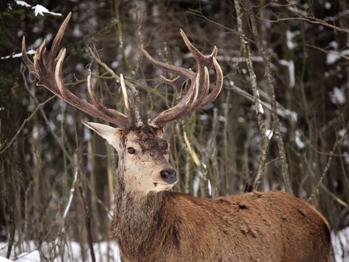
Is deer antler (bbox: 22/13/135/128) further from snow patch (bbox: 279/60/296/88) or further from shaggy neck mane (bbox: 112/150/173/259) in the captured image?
snow patch (bbox: 279/60/296/88)

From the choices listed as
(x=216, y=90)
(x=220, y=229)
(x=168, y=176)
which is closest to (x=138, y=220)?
(x=168, y=176)

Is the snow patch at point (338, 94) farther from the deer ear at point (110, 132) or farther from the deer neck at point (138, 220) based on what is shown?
the deer neck at point (138, 220)

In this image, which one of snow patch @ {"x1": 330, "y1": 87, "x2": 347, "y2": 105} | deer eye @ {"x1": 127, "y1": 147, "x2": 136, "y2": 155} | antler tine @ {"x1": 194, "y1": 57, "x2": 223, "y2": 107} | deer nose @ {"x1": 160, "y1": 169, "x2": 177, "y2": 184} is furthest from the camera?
snow patch @ {"x1": 330, "y1": 87, "x2": 347, "y2": 105}

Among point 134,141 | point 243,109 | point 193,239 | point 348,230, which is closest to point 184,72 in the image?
point 134,141

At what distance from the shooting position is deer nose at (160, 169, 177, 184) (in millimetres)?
5379

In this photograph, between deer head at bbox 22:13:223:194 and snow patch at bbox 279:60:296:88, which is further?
snow patch at bbox 279:60:296:88

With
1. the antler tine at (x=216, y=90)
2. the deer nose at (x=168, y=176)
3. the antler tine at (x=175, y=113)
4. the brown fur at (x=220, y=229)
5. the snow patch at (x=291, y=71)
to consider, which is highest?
the snow patch at (x=291, y=71)

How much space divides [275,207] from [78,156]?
2573 mm

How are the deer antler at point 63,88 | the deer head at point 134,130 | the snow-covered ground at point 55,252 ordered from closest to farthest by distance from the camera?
the deer head at point 134,130, the deer antler at point 63,88, the snow-covered ground at point 55,252

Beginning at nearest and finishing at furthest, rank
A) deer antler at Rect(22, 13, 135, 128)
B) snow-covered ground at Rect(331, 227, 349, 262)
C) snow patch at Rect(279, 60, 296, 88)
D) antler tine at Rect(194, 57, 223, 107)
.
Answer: deer antler at Rect(22, 13, 135, 128) → antler tine at Rect(194, 57, 223, 107) → snow-covered ground at Rect(331, 227, 349, 262) → snow patch at Rect(279, 60, 296, 88)

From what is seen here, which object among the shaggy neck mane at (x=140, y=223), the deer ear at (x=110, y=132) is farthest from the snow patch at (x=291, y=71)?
the shaggy neck mane at (x=140, y=223)

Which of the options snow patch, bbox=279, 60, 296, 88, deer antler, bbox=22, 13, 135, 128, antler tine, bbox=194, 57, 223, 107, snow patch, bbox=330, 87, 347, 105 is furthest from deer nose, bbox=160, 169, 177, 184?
snow patch, bbox=330, 87, 347, 105

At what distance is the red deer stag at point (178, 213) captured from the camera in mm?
5566

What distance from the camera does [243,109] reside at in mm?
14898
